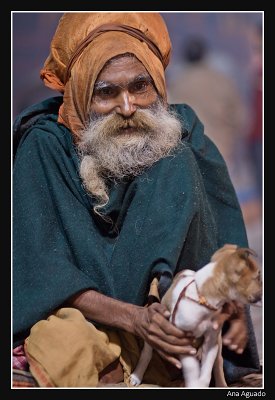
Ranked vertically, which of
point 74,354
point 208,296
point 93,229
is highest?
point 93,229

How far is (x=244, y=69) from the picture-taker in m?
4.81

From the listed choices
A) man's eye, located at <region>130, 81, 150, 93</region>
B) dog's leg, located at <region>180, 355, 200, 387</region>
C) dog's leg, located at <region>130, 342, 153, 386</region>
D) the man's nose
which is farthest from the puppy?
man's eye, located at <region>130, 81, 150, 93</region>

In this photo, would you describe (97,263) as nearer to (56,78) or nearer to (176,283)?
(176,283)

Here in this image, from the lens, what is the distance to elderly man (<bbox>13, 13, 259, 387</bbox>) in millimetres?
3912

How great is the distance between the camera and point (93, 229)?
13.8 feet

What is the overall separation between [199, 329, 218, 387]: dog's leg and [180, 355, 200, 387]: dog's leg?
0.02 m

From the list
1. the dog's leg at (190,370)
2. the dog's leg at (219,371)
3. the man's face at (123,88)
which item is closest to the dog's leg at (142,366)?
the dog's leg at (190,370)

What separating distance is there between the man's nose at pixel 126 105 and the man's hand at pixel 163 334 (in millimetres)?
958

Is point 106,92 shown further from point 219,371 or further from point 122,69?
point 219,371

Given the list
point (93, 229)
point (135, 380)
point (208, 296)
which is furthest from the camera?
point (93, 229)

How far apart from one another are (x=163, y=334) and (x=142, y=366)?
25 centimetres

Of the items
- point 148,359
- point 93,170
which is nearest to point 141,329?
point 148,359

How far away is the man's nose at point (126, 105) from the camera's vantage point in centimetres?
421

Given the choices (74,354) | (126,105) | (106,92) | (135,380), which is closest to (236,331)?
(135,380)
